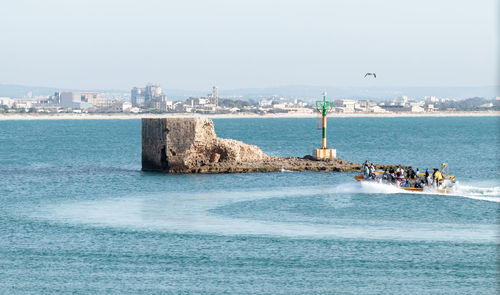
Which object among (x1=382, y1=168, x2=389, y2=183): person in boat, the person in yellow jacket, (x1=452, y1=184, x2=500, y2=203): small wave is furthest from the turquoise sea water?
the person in yellow jacket

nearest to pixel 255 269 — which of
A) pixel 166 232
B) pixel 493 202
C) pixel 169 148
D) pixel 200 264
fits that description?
pixel 200 264

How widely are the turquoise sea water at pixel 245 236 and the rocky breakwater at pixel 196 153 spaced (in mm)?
2093

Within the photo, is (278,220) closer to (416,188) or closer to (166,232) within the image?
(166,232)

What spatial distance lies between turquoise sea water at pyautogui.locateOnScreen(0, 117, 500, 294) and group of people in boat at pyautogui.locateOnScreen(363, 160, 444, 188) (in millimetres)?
890

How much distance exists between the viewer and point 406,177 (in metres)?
43.8

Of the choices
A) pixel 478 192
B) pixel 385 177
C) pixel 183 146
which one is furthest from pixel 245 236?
pixel 183 146

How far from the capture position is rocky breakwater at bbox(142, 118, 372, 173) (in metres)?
51.6

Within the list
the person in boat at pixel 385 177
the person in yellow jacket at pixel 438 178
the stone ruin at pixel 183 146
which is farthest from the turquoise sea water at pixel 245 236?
the stone ruin at pixel 183 146

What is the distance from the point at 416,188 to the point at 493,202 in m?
4.33

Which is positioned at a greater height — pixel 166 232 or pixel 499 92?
pixel 499 92

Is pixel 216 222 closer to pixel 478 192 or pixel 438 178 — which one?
pixel 438 178

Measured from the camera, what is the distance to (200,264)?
86.5ft

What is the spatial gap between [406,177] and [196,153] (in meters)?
14.7

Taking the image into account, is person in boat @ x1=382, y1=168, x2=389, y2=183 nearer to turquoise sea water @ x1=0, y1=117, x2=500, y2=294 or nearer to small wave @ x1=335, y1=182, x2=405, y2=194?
small wave @ x1=335, y1=182, x2=405, y2=194
